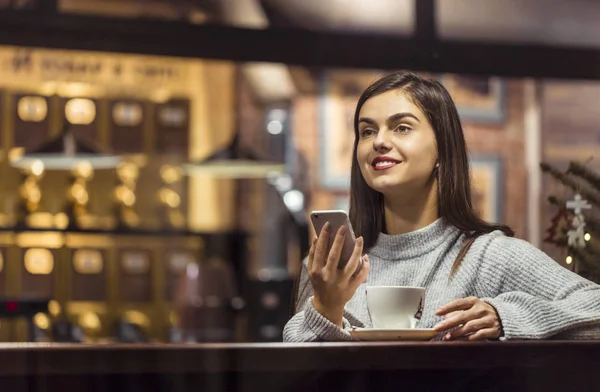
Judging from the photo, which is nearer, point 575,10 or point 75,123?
point 575,10

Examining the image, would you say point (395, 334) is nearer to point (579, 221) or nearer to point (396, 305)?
point (396, 305)

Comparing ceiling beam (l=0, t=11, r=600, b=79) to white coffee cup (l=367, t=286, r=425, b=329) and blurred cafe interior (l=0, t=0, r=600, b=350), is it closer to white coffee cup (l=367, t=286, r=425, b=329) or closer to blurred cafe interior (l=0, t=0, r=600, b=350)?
blurred cafe interior (l=0, t=0, r=600, b=350)

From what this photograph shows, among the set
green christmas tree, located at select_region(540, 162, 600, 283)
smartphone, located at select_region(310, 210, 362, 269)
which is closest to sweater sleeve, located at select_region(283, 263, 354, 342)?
smartphone, located at select_region(310, 210, 362, 269)

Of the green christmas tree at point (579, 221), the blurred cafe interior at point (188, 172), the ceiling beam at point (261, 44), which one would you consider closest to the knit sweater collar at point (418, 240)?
the green christmas tree at point (579, 221)

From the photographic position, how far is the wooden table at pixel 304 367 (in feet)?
4.51

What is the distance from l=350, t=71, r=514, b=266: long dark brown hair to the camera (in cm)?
198

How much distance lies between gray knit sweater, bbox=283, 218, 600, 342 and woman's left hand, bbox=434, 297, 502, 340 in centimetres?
3

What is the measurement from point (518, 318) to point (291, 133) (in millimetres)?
5139

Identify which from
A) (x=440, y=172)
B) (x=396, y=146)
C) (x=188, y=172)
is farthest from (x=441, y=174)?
(x=188, y=172)

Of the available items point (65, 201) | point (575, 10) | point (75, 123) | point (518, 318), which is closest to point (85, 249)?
point (65, 201)

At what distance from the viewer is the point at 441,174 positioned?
1981 mm

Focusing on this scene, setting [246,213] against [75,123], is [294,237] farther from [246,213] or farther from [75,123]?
[75,123]

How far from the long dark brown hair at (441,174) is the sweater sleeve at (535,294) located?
6 centimetres

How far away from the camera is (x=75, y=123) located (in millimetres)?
6793
